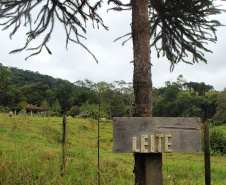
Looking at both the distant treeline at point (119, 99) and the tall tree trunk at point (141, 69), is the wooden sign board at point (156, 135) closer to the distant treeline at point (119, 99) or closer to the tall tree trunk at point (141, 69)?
the tall tree trunk at point (141, 69)

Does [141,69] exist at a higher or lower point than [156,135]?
higher

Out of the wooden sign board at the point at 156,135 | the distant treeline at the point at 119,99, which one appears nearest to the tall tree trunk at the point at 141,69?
the wooden sign board at the point at 156,135

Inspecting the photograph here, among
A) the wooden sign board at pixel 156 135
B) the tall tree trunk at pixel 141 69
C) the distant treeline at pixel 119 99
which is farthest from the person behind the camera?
the distant treeline at pixel 119 99

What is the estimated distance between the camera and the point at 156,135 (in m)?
2.09

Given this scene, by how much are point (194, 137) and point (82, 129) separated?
14133mm

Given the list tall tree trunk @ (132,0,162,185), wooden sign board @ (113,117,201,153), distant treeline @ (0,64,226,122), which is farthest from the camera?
distant treeline @ (0,64,226,122)

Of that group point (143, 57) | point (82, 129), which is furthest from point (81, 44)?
point (82, 129)

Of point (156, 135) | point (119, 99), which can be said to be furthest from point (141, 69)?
point (119, 99)

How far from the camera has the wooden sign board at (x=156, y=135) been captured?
6.84ft

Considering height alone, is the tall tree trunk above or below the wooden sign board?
above

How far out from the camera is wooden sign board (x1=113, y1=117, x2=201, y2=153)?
6.84 feet

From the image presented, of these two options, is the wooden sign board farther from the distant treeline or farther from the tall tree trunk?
the distant treeline

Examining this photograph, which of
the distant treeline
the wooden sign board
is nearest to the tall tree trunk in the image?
the wooden sign board

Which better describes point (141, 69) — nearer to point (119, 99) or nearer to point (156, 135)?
point (156, 135)
